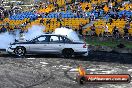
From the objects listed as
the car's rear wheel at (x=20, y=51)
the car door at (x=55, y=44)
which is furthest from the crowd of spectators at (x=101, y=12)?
the car's rear wheel at (x=20, y=51)

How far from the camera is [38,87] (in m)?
13.9

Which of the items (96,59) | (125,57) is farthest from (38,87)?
(125,57)

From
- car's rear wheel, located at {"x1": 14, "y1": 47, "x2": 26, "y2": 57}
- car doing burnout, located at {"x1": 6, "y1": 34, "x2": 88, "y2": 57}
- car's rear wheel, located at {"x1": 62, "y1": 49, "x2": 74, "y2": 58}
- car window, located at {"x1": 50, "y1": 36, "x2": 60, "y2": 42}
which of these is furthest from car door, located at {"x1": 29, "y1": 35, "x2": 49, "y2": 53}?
car's rear wheel, located at {"x1": 62, "y1": 49, "x2": 74, "y2": 58}

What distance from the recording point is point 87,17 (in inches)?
1437

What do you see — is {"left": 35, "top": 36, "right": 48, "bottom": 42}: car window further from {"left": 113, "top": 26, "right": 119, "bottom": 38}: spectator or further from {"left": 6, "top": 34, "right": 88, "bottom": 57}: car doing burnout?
{"left": 113, "top": 26, "right": 119, "bottom": 38}: spectator

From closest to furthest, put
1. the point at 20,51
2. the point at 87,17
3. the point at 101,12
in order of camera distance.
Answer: the point at 20,51, the point at 87,17, the point at 101,12

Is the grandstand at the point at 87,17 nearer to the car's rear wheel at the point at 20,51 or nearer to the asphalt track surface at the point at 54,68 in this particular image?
the asphalt track surface at the point at 54,68

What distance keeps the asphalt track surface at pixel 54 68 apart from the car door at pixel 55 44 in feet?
1.76

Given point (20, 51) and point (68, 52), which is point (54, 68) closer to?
point (68, 52)

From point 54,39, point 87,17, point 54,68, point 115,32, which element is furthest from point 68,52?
point 87,17

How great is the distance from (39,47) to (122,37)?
9798 millimetres

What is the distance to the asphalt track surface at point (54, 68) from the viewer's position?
14508 mm

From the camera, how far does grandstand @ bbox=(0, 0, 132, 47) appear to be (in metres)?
31.1

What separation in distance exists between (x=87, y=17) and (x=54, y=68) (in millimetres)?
18736
